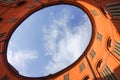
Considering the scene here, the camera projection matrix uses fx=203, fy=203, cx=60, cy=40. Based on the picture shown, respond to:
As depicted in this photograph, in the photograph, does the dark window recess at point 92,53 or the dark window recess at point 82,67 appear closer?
the dark window recess at point 92,53

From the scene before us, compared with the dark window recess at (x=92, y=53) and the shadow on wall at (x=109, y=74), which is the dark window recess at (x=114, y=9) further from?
the dark window recess at (x=92, y=53)

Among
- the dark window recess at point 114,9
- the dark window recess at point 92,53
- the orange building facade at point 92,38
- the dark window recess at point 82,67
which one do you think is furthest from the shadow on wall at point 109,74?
the dark window recess at point 114,9

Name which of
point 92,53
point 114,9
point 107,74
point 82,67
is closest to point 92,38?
point 92,53

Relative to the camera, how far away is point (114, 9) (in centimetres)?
1494

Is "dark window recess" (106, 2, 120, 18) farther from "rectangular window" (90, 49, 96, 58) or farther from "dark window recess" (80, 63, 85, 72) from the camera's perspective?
"dark window recess" (80, 63, 85, 72)

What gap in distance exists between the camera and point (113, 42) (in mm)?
16156

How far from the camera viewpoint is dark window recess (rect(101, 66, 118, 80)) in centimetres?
1519

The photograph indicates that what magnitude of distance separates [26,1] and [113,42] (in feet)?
26.3

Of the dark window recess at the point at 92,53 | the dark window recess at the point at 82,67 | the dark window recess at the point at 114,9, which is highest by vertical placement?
the dark window recess at the point at 114,9

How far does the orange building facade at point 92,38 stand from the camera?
1542 centimetres

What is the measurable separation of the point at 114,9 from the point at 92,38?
418cm

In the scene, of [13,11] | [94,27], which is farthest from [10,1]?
[94,27]

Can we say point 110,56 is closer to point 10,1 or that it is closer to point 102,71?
point 102,71

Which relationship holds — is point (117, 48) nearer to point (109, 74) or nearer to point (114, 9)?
point (109, 74)
